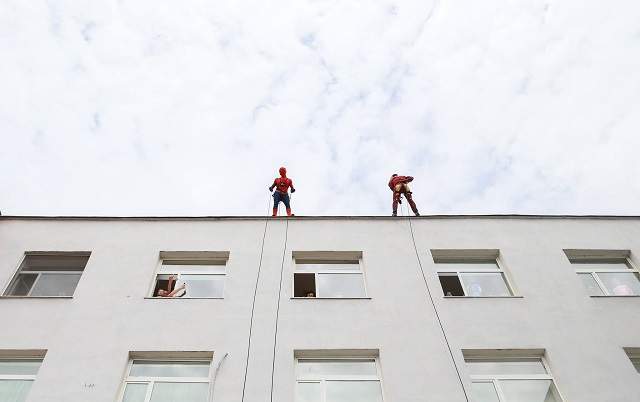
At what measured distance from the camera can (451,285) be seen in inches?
475

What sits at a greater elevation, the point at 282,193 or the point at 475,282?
the point at 282,193

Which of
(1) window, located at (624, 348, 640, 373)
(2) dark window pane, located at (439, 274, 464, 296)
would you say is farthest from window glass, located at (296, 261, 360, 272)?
(1) window, located at (624, 348, 640, 373)

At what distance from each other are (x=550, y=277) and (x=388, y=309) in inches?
156

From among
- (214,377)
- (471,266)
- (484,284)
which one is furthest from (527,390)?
(214,377)

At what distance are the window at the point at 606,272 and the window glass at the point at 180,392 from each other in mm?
8517

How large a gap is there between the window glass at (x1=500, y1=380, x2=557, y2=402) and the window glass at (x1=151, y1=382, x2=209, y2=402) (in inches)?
217

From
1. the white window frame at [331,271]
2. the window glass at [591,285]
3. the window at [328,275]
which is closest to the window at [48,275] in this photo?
the white window frame at [331,271]

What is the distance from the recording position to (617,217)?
13.6 m

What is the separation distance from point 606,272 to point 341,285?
21.2 feet

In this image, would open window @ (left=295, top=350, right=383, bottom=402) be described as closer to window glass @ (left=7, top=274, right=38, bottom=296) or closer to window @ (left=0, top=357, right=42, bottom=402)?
window @ (left=0, top=357, right=42, bottom=402)

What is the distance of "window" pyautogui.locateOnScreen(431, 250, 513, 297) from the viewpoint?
11.9m

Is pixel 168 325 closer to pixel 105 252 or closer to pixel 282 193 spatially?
pixel 105 252

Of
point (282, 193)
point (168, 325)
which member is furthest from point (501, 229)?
point (168, 325)

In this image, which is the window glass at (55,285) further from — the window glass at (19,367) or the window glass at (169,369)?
the window glass at (169,369)
